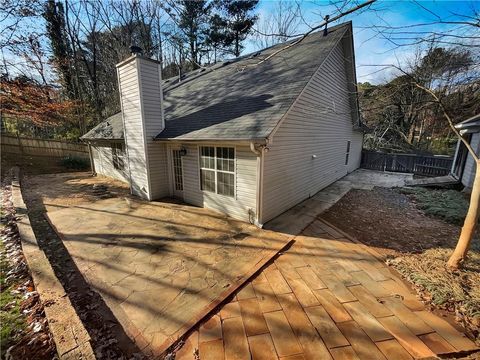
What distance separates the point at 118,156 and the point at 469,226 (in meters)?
12.5

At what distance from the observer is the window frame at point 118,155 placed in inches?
407

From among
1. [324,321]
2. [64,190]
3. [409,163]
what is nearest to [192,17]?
[64,190]

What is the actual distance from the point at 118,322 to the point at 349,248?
4.58m

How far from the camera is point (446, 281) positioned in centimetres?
348

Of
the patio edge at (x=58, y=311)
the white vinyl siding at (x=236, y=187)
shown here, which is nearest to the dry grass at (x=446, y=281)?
the white vinyl siding at (x=236, y=187)

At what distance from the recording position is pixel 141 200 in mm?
8047

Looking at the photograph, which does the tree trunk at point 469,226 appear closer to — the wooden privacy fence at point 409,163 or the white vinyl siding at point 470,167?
the white vinyl siding at point 470,167

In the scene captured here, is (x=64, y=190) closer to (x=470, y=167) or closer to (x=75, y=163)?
(x=75, y=163)

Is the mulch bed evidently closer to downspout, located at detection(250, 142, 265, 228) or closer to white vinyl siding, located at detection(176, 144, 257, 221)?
downspout, located at detection(250, 142, 265, 228)

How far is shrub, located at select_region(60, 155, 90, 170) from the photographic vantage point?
14453 millimetres

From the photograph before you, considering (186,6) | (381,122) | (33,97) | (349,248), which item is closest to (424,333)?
(349,248)

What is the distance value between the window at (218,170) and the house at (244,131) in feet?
0.10

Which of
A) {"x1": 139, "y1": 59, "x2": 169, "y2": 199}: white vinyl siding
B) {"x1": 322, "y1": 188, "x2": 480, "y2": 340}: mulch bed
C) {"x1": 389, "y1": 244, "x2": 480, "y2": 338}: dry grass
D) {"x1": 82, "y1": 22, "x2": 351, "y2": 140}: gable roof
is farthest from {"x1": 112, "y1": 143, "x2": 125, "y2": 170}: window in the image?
{"x1": 389, "y1": 244, "x2": 480, "y2": 338}: dry grass

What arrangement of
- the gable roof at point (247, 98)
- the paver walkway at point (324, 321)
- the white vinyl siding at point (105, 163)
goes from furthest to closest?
the white vinyl siding at point (105, 163) → the gable roof at point (247, 98) → the paver walkway at point (324, 321)
